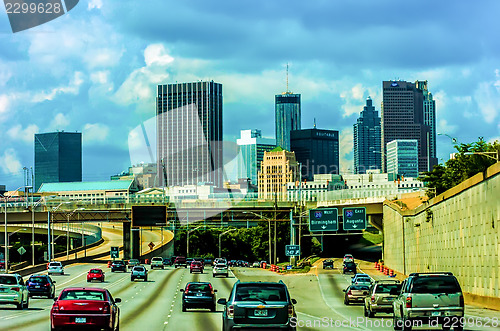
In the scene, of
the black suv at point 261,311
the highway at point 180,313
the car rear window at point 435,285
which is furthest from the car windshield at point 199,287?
the black suv at point 261,311

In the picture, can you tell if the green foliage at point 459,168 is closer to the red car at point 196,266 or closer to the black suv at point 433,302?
the red car at point 196,266

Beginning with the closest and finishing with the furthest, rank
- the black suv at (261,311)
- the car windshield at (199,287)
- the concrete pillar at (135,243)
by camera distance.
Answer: the black suv at (261,311) → the car windshield at (199,287) → the concrete pillar at (135,243)

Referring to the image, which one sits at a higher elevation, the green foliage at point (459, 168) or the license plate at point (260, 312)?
the green foliage at point (459, 168)

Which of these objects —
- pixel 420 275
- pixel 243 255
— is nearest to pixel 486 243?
pixel 420 275

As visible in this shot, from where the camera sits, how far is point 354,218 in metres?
94.6

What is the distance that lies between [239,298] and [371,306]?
16229mm

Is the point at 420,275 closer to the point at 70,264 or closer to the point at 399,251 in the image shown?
the point at 399,251

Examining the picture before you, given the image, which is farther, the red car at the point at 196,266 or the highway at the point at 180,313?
the red car at the point at 196,266

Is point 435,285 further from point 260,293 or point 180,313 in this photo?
point 180,313

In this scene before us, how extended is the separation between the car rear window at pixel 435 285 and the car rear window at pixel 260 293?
6.46m

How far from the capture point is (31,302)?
168 feet

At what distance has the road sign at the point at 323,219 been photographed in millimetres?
95750

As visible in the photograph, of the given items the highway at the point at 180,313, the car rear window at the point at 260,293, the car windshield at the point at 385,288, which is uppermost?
the car rear window at the point at 260,293

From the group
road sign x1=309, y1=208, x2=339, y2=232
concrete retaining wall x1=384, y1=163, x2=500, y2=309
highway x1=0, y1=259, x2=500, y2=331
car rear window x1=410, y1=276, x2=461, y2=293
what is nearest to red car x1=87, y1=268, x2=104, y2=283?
highway x1=0, y1=259, x2=500, y2=331
